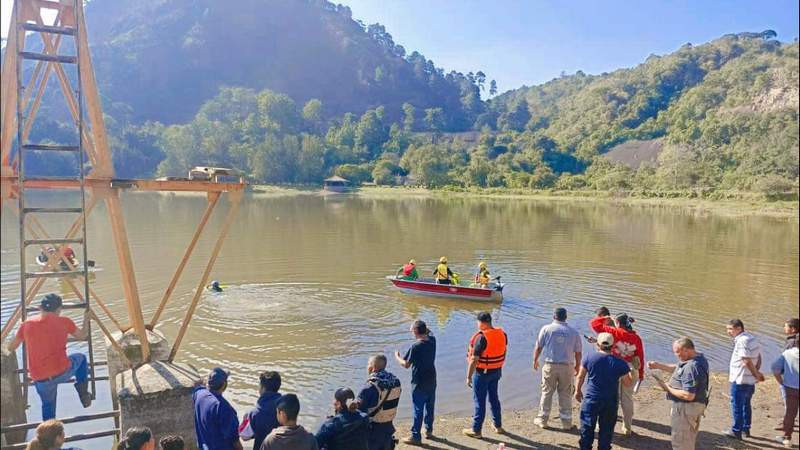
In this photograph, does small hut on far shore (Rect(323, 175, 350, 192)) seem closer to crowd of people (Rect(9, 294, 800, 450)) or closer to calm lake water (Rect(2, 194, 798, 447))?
calm lake water (Rect(2, 194, 798, 447))

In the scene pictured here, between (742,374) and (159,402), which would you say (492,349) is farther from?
(159,402)

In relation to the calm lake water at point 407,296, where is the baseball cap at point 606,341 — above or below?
above

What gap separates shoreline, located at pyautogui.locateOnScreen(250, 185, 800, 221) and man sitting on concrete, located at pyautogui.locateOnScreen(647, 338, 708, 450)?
47880 mm

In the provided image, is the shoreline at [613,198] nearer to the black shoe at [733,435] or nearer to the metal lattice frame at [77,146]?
the black shoe at [733,435]

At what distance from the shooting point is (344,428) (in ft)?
17.2

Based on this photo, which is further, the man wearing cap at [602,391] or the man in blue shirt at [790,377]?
the man in blue shirt at [790,377]

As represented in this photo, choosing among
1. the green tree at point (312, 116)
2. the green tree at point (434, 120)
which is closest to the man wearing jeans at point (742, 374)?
the green tree at point (312, 116)

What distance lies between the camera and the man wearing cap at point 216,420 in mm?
5340

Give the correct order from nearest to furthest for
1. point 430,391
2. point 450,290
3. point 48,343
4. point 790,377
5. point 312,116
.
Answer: point 48,343, point 790,377, point 430,391, point 450,290, point 312,116

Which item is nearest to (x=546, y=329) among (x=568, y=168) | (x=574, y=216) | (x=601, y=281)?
(x=601, y=281)

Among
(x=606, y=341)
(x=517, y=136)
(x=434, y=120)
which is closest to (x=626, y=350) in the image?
(x=606, y=341)

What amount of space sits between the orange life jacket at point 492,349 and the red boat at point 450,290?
10.5 m

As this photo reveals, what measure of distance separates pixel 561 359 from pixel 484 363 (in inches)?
47.6

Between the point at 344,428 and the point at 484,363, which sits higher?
the point at 344,428
